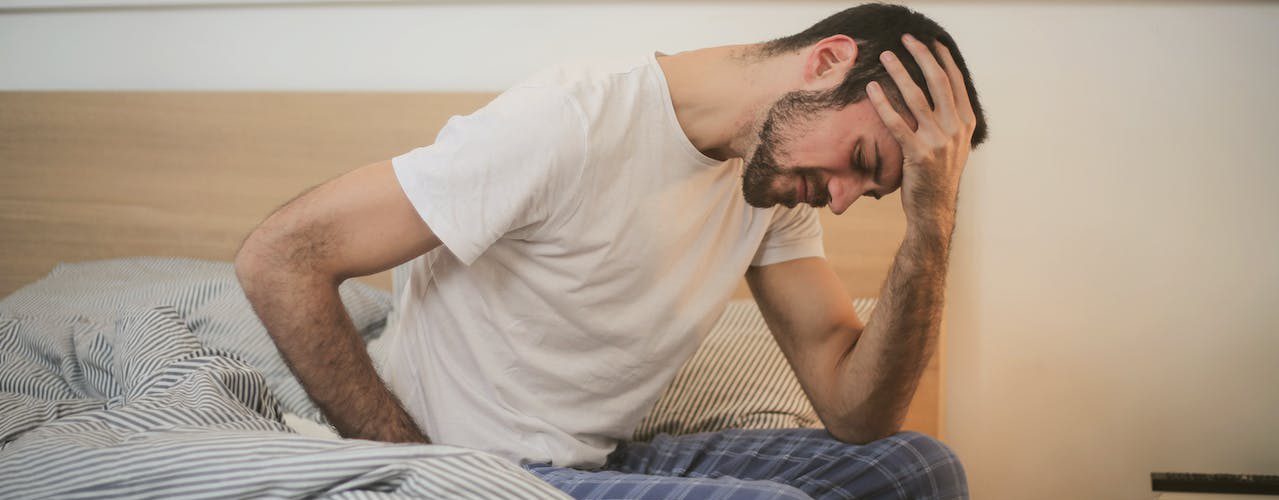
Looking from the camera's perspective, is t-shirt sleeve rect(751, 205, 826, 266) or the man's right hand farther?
t-shirt sleeve rect(751, 205, 826, 266)

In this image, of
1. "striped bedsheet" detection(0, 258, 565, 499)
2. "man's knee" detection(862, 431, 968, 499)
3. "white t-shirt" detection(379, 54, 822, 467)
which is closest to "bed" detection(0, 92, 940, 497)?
"striped bedsheet" detection(0, 258, 565, 499)

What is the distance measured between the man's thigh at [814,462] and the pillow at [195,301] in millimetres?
547

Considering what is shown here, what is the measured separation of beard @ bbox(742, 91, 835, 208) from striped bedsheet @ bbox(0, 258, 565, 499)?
1.59 feet

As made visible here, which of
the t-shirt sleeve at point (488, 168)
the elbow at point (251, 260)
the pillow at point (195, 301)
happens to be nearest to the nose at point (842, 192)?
the t-shirt sleeve at point (488, 168)

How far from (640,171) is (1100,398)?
4.41 feet

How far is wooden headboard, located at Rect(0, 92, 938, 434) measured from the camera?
1.98m

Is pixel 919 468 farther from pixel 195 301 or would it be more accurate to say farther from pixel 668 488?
pixel 195 301

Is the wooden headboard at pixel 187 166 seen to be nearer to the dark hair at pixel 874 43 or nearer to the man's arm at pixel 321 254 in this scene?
the dark hair at pixel 874 43

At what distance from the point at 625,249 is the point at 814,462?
372mm

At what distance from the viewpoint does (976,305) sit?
1977 mm

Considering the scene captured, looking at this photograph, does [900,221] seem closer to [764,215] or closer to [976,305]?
[976,305]

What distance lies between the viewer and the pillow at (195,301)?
1601 millimetres

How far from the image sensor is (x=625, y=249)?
110 centimetres

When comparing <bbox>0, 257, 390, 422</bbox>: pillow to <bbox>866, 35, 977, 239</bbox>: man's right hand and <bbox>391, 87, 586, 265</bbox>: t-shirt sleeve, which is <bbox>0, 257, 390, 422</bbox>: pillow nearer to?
<bbox>391, 87, 586, 265</bbox>: t-shirt sleeve
